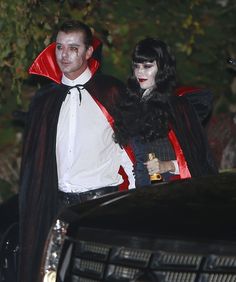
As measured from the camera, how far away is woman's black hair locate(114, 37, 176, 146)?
8547 mm

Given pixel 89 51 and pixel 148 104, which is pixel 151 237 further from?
pixel 89 51

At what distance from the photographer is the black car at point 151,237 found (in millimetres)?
6141

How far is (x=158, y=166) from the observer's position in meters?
8.41

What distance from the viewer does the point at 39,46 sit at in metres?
10.5

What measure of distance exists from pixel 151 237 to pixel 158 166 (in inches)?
83.8

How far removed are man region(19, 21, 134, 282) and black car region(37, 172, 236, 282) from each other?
137 cm

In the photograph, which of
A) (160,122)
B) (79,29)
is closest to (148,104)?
(160,122)

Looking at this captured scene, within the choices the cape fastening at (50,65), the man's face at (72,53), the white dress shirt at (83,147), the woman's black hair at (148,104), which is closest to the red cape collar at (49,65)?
the cape fastening at (50,65)

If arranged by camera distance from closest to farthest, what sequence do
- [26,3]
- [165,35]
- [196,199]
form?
1. [196,199]
2. [26,3]
3. [165,35]

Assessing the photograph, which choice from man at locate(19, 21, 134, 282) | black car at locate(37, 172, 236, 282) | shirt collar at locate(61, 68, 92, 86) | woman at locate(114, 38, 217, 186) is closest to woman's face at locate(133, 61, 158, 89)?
woman at locate(114, 38, 217, 186)

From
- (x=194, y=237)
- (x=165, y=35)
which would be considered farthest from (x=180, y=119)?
(x=165, y=35)

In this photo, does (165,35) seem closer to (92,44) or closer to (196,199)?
(92,44)

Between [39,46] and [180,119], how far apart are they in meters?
2.36

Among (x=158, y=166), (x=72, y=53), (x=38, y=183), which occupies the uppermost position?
(x=72, y=53)
